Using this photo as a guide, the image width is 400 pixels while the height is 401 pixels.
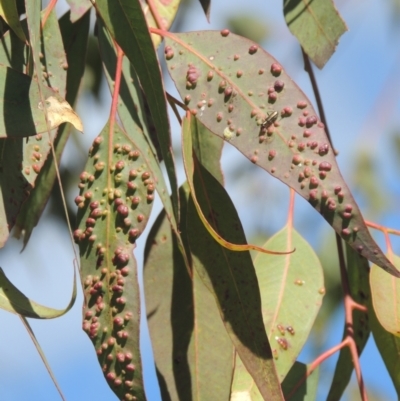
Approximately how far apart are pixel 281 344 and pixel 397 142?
1.82 m

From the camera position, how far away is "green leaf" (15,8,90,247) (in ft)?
4.02

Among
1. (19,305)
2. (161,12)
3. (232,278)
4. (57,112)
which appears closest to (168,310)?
(232,278)

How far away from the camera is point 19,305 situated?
0.93 m

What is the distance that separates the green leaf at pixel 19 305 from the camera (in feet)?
2.97

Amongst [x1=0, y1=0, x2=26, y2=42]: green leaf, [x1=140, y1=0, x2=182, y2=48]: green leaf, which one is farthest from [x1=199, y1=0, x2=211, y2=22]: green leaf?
[x1=0, y1=0, x2=26, y2=42]: green leaf

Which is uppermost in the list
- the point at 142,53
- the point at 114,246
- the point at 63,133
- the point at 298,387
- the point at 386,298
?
the point at 142,53

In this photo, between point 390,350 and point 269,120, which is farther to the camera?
point 390,350

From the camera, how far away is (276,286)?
4.03ft

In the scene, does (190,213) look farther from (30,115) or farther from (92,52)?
→ (92,52)

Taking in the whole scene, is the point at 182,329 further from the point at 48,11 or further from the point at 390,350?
the point at 48,11

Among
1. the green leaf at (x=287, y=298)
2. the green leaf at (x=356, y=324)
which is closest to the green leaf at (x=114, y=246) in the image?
the green leaf at (x=287, y=298)

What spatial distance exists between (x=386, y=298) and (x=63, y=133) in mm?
563

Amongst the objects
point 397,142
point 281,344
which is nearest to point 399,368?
point 281,344

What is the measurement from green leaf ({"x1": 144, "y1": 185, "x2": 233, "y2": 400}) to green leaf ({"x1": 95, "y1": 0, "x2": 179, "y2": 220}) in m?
0.23
